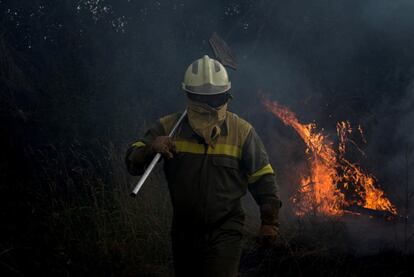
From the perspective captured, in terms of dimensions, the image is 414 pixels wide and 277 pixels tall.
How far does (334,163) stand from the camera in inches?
319

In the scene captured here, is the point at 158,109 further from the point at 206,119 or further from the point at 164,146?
the point at 164,146

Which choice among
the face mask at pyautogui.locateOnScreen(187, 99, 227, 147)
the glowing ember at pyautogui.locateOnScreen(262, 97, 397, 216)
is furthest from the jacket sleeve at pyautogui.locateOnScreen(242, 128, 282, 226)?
the glowing ember at pyautogui.locateOnScreen(262, 97, 397, 216)

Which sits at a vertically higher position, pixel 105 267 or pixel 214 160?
pixel 214 160

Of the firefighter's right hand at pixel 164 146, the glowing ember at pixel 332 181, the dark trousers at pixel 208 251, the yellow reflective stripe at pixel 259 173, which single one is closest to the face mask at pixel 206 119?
the firefighter's right hand at pixel 164 146

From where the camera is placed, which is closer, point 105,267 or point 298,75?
point 105,267

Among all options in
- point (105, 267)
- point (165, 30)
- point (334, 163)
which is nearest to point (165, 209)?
point (105, 267)

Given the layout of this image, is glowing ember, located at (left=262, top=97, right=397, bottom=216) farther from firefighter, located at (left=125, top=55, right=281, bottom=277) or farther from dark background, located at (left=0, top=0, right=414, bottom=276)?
firefighter, located at (left=125, top=55, right=281, bottom=277)

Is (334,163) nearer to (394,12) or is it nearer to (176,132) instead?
(394,12)

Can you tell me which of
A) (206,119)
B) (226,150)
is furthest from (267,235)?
(206,119)

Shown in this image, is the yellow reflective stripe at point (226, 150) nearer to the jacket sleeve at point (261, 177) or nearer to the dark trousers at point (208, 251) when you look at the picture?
the jacket sleeve at point (261, 177)

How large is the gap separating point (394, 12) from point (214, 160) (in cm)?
706

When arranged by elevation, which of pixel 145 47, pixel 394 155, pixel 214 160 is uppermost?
pixel 145 47

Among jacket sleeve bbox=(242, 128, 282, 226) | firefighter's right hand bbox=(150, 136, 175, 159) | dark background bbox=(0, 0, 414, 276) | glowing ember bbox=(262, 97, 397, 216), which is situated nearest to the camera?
firefighter's right hand bbox=(150, 136, 175, 159)

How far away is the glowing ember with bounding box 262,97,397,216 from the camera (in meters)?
7.43
